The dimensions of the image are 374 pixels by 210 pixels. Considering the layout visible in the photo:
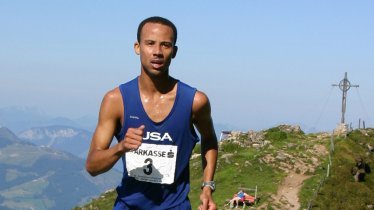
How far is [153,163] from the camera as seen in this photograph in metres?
6.13

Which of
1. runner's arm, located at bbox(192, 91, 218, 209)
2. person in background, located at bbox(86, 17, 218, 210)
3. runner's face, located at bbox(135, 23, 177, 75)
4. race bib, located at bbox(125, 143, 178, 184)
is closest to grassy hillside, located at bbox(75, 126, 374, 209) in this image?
runner's arm, located at bbox(192, 91, 218, 209)

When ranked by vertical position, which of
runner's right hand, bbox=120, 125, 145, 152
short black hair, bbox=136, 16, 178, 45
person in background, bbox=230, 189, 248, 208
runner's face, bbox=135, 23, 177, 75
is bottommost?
person in background, bbox=230, 189, 248, 208

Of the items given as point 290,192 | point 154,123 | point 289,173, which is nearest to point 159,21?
point 154,123

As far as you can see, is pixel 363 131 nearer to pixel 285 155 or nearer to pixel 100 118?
pixel 285 155

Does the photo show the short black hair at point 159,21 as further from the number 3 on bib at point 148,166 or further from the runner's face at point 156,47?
the number 3 on bib at point 148,166

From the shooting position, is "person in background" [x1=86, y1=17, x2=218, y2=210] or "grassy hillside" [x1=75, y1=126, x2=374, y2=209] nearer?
"person in background" [x1=86, y1=17, x2=218, y2=210]

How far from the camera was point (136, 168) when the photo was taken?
6.18m

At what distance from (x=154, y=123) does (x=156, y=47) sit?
2.72 feet

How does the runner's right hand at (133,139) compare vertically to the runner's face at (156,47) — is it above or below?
below

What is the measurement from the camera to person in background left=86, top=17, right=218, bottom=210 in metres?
6.02

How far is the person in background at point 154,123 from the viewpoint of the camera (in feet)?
19.7

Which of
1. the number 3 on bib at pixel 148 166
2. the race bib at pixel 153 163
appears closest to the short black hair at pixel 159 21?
the race bib at pixel 153 163

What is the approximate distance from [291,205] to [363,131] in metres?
21.1

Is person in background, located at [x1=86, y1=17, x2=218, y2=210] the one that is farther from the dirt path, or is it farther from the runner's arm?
the dirt path
